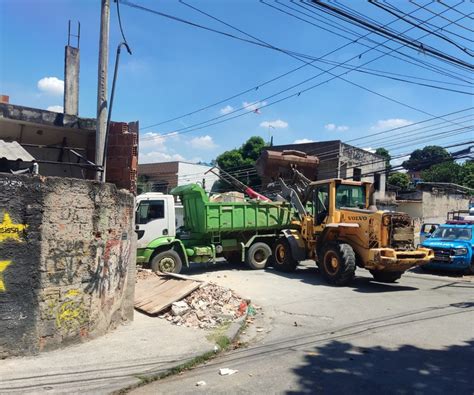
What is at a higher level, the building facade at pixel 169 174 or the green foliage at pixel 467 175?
the green foliage at pixel 467 175

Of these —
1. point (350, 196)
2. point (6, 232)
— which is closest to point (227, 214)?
point (350, 196)

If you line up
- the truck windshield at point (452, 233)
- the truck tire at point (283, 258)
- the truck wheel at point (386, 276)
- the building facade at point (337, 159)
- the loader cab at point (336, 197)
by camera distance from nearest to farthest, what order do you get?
the truck wheel at point (386, 276)
the loader cab at point (336, 197)
the truck tire at point (283, 258)
the truck windshield at point (452, 233)
the building facade at point (337, 159)

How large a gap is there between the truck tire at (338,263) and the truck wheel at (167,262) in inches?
173

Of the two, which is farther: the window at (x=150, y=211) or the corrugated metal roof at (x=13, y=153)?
the window at (x=150, y=211)

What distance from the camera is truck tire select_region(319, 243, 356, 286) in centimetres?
1244

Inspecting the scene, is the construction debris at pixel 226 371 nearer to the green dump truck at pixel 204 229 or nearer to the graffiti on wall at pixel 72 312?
the graffiti on wall at pixel 72 312

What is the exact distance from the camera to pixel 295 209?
16.5m

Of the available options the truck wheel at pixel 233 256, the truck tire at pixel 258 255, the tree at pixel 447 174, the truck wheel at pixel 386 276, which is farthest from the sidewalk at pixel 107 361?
the tree at pixel 447 174

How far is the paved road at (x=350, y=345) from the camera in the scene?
17.2 ft

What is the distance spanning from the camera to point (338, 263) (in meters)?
12.6

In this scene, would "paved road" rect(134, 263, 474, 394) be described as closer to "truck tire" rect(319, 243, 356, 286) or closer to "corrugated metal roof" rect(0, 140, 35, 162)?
"truck tire" rect(319, 243, 356, 286)

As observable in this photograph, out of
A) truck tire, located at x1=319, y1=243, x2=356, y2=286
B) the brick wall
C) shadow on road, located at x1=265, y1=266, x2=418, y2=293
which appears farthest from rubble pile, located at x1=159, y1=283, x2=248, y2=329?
shadow on road, located at x1=265, y1=266, x2=418, y2=293

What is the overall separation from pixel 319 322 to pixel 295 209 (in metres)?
8.10

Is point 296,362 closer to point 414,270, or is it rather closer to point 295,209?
point 295,209
